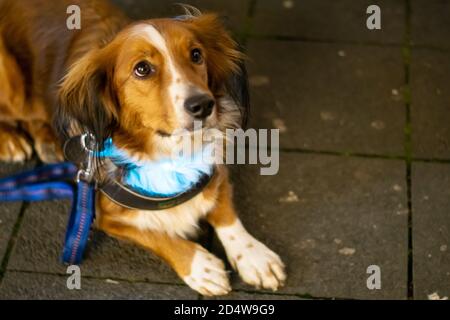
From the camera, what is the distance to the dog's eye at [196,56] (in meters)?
2.71

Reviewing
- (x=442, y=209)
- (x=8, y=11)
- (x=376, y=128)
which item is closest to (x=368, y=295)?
(x=442, y=209)

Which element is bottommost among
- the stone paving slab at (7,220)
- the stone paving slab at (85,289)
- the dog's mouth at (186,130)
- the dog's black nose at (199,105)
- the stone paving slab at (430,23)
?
the stone paving slab at (85,289)

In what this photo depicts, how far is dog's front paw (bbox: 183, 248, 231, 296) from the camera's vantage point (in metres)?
3.06

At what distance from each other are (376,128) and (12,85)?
1.98 metres

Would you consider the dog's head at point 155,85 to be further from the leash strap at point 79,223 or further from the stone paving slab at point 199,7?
the stone paving slab at point 199,7

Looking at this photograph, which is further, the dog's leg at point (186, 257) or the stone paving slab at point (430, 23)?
the stone paving slab at point (430, 23)

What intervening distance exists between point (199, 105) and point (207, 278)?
91 centimetres

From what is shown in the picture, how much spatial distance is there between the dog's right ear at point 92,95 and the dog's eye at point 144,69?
0.15 m

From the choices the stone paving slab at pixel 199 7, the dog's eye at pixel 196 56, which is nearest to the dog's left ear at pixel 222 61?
the dog's eye at pixel 196 56

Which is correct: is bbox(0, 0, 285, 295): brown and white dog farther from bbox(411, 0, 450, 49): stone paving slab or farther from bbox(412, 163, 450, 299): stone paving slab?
bbox(411, 0, 450, 49): stone paving slab

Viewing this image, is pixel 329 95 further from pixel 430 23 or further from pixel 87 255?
pixel 87 255

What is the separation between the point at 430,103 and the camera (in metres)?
3.93

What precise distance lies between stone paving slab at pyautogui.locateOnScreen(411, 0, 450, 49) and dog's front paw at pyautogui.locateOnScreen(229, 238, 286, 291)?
6.23 feet

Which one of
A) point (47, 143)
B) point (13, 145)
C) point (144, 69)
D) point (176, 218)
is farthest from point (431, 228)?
point (13, 145)
